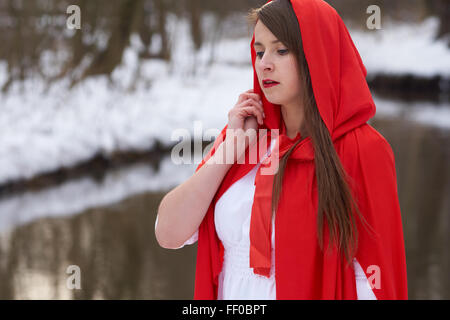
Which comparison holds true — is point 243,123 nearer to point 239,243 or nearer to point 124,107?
point 239,243

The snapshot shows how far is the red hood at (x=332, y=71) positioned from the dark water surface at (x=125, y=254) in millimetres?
2998

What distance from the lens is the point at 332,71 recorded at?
1.80m

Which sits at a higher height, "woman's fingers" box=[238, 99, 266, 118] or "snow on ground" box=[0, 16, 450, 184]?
"snow on ground" box=[0, 16, 450, 184]

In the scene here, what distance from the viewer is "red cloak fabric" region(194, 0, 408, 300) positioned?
5.66ft

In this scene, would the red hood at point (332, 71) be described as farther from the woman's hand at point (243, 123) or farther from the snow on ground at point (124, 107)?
the snow on ground at point (124, 107)

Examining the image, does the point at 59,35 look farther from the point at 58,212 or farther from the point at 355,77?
the point at 355,77

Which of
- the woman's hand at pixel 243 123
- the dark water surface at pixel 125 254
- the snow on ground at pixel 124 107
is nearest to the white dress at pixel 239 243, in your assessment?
the woman's hand at pixel 243 123

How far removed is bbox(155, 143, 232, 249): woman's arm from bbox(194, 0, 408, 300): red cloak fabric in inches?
6.1

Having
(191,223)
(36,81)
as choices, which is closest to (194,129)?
(36,81)

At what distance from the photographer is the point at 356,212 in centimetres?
172

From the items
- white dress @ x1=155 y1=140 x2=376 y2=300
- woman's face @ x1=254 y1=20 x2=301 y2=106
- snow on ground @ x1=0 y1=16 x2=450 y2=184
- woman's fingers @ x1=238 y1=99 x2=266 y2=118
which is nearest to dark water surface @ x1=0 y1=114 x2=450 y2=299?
snow on ground @ x1=0 y1=16 x2=450 y2=184

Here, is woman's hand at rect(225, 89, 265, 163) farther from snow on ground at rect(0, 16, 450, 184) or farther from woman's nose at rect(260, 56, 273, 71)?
snow on ground at rect(0, 16, 450, 184)
